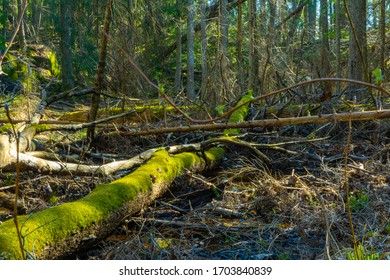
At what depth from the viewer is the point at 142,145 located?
8.03m

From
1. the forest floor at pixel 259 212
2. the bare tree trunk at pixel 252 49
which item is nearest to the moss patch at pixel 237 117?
the forest floor at pixel 259 212

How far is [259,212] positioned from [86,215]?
6.48 ft

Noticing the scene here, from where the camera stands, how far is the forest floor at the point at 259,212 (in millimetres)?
3893

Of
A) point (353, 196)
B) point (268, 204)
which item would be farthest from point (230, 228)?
point (353, 196)

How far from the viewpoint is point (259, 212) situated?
5.01m

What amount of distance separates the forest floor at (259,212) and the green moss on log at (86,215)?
7.2 inches

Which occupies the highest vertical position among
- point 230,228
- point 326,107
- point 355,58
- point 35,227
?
point 355,58

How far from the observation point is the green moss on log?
11.0ft

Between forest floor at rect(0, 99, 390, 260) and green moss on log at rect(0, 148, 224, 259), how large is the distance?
18cm

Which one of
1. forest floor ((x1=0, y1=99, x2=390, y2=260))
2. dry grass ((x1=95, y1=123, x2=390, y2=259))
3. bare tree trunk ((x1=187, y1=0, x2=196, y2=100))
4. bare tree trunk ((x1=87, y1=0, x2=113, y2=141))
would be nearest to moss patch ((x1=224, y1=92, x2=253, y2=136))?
forest floor ((x1=0, y1=99, x2=390, y2=260))

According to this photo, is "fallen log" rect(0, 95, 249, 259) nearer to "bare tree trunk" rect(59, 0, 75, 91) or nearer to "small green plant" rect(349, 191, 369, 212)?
"small green plant" rect(349, 191, 369, 212)

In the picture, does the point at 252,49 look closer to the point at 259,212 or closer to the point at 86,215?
the point at 259,212
